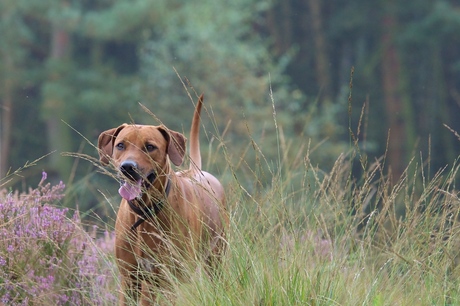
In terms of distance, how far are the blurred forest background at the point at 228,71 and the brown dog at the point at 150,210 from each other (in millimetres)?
15846

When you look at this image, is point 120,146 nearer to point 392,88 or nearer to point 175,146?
point 175,146

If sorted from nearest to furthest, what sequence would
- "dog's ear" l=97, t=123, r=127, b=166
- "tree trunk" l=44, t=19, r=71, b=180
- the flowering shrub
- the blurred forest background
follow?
the flowering shrub < "dog's ear" l=97, t=123, r=127, b=166 < the blurred forest background < "tree trunk" l=44, t=19, r=71, b=180

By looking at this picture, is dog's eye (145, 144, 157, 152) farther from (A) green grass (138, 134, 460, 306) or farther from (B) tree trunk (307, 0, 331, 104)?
(B) tree trunk (307, 0, 331, 104)

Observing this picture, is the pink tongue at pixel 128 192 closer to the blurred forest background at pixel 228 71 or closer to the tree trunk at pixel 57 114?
the blurred forest background at pixel 228 71

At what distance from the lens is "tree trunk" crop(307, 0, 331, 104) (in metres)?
29.9

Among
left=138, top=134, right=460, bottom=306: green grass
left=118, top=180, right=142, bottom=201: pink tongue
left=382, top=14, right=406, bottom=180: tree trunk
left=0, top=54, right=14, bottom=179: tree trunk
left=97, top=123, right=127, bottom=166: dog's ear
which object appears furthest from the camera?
left=382, top=14, right=406, bottom=180: tree trunk

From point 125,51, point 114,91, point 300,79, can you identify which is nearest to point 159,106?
point 114,91

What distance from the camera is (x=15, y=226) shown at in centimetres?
499

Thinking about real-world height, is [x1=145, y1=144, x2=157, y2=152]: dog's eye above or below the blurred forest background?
above

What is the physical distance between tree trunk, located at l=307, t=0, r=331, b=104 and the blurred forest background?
64 millimetres

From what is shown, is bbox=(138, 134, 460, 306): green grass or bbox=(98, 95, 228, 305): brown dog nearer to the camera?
bbox=(138, 134, 460, 306): green grass

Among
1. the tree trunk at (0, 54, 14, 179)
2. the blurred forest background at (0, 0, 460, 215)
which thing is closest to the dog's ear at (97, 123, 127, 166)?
the blurred forest background at (0, 0, 460, 215)

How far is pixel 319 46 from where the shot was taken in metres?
30.5

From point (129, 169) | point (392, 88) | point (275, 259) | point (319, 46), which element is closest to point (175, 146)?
point (129, 169)
